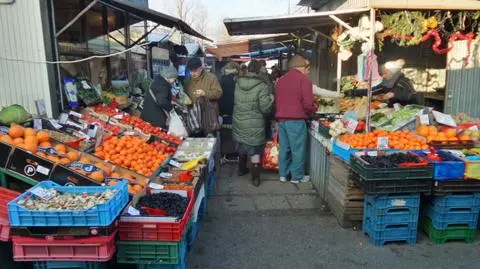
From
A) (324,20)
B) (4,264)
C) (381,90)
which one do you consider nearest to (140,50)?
(324,20)

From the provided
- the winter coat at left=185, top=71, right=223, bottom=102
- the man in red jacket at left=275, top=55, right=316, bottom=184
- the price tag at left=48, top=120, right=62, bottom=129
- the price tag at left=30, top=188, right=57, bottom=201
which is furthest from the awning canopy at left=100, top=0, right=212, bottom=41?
the price tag at left=30, top=188, right=57, bottom=201

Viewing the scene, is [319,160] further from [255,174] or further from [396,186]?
[396,186]

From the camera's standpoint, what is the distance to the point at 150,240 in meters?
3.06

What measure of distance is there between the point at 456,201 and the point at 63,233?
384 cm

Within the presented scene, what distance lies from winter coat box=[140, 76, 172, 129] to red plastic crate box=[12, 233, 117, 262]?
11.1 feet

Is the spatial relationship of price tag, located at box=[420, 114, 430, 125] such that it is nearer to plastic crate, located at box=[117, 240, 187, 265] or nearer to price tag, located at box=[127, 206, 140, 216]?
plastic crate, located at box=[117, 240, 187, 265]

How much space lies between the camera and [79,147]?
4.54 metres

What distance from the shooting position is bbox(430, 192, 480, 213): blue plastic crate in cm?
416

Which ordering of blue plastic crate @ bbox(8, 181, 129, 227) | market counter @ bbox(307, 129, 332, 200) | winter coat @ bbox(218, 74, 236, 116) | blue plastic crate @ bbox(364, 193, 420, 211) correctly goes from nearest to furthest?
blue plastic crate @ bbox(8, 181, 129, 227), blue plastic crate @ bbox(364, 193, 420, 211), market counter @ bbox(307, 129, 332, 200), winter coat @ bbox(218, 74, 236, 116)

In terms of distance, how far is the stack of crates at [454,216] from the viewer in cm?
418

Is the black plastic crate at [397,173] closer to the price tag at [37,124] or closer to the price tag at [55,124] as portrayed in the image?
the price tag at [55,124]

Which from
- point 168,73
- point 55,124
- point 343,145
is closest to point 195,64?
point 168,73

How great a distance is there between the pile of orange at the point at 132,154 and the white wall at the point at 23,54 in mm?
1100

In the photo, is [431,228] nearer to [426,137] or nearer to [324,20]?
[426,137]
